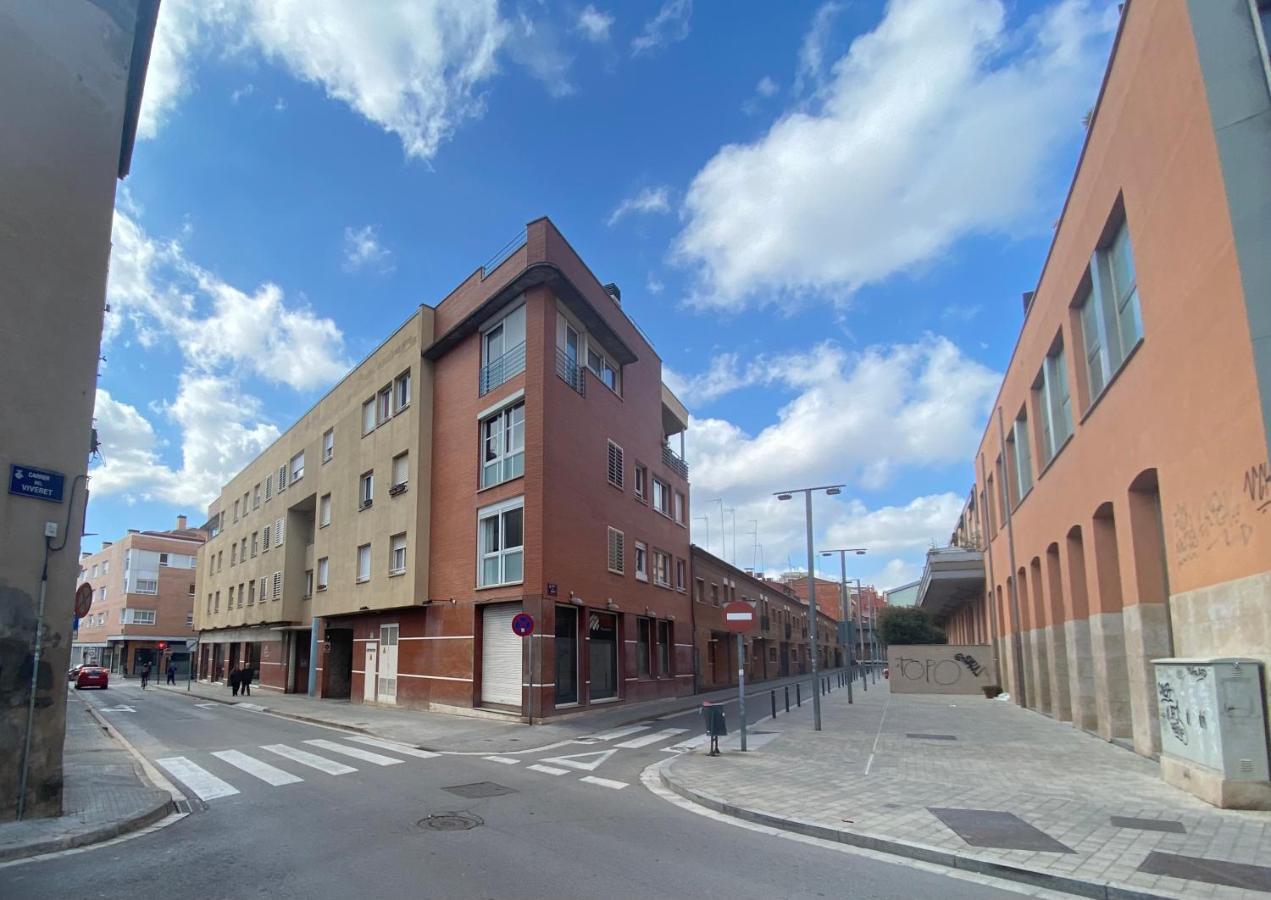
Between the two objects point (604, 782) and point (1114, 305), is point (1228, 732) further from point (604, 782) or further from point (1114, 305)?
point (1114, 305)

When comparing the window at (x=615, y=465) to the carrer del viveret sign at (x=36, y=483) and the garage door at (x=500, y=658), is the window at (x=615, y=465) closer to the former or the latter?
the garage door at (x=500, y=658)

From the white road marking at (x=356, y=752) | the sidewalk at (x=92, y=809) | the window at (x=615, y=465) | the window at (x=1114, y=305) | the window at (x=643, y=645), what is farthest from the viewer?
the window at (x=643, y=645)

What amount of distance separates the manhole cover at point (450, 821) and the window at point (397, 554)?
17.5 metres

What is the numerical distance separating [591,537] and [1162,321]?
649 inches

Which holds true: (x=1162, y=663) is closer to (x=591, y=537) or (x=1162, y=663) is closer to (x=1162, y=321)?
(x=1162, y=321)

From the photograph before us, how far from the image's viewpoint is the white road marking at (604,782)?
34.2 feet

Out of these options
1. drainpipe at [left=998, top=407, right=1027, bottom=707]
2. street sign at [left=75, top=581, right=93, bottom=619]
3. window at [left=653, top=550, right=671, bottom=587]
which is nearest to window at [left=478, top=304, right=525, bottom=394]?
window at [left=653, top=550, right=671, bottom=587]

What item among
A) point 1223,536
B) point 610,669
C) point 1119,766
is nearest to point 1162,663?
point 1223,536

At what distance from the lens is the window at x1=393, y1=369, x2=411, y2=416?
26763 millimetres

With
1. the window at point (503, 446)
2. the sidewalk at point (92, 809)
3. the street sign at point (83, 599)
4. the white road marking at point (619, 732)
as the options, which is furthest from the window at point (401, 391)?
the street sign at point (83, 599)

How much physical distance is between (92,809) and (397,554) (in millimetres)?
17134

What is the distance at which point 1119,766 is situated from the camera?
11039 millimetres

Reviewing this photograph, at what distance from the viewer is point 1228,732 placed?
777 centimetres

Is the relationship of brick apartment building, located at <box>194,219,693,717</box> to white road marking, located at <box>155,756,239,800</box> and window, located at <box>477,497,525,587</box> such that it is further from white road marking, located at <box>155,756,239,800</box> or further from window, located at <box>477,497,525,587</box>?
white road marking, located at <box>155,756,239,800</box>
